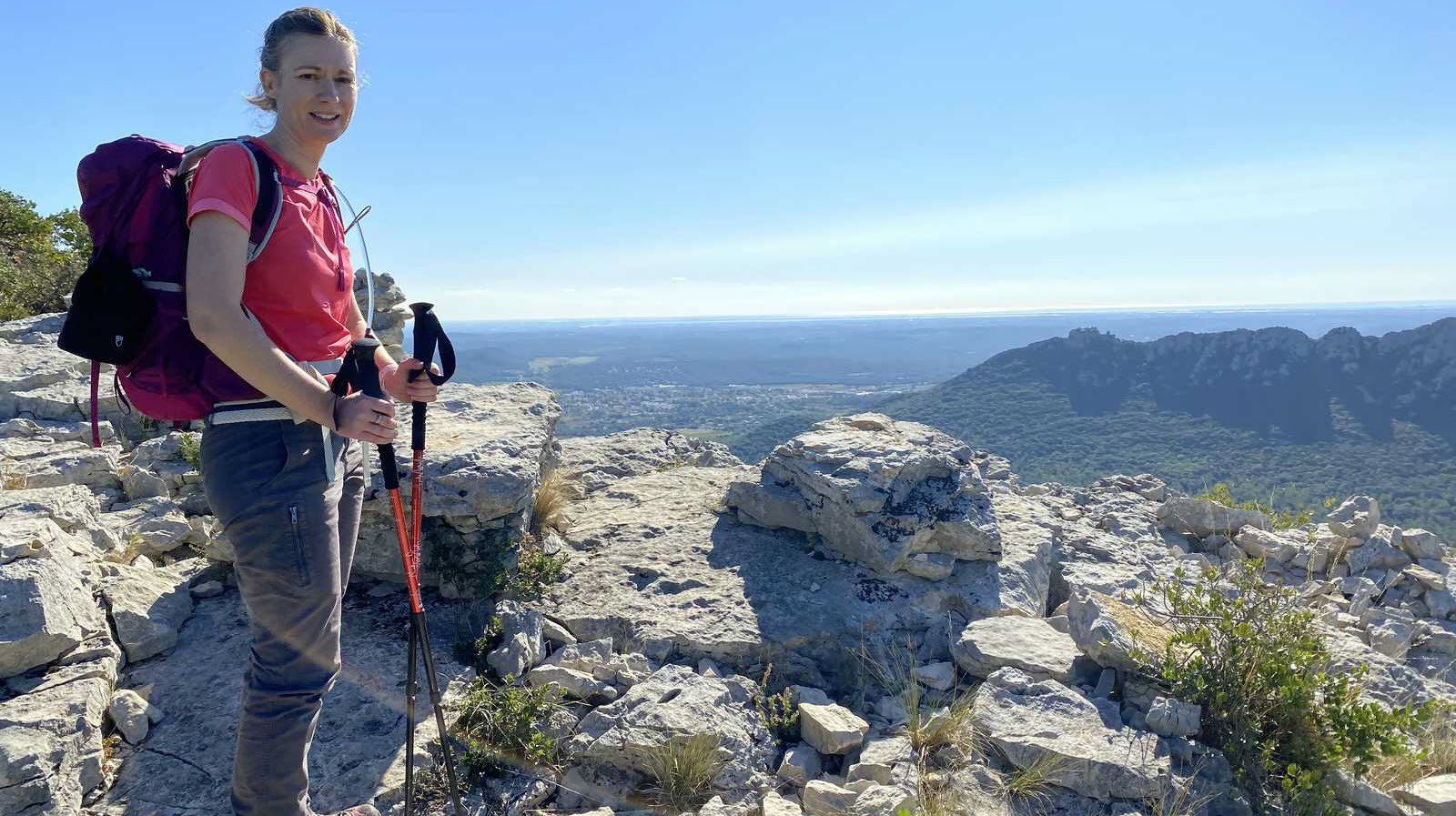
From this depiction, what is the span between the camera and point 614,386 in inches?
6624

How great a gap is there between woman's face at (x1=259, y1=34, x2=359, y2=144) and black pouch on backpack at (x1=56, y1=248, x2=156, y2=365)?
86cm

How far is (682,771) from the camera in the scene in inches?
167

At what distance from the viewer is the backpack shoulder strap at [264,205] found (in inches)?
107

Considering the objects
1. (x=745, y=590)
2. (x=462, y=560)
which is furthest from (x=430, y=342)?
(x=745, y=590)

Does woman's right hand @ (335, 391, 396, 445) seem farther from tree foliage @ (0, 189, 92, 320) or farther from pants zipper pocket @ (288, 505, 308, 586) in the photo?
tree foliage @ (0, 189, 92, 320)

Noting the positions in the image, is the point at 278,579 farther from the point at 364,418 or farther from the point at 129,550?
the point at 129,550

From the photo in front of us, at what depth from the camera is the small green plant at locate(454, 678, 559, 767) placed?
4316 millimetres

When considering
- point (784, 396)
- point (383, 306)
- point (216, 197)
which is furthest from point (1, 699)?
point (784, 396)

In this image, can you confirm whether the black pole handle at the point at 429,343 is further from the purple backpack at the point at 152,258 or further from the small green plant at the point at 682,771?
the small green plant at the point at 682,771

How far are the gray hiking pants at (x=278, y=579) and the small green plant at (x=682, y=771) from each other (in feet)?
6.31

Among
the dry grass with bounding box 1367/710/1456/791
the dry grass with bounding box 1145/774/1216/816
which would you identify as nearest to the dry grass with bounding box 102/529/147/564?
the dry grass with bounding box 1145/774/1216/816

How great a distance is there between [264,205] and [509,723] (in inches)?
129

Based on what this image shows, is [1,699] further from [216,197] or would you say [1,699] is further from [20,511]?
[216,197]

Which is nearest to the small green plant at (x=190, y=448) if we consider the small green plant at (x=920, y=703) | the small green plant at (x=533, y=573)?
the small green plant at (x=533, y=573)
